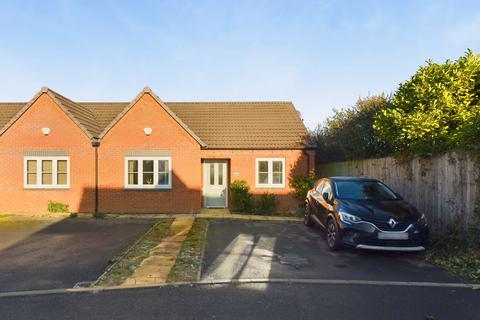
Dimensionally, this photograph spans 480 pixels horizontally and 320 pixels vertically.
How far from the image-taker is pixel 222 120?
17.3 meters

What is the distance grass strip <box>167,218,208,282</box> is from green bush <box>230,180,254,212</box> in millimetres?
4181

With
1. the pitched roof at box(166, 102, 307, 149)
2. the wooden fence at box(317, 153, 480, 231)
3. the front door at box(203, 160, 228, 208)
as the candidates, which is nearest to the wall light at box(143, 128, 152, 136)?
the pitched roof at box(166, 102, 307, 149)

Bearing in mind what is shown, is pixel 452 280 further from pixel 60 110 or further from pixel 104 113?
pixel 104 113

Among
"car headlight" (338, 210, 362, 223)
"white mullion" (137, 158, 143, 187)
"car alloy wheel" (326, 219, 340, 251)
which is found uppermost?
"white mullion" (137, 158, 143, 187)

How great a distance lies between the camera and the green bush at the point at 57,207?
14.3 meters

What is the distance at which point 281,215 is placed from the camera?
48.2 feet

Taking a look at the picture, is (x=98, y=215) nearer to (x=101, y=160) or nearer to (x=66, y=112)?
(x=101, y=160)

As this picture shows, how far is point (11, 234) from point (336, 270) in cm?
889

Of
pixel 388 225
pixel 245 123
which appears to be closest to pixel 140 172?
pixel 245 123

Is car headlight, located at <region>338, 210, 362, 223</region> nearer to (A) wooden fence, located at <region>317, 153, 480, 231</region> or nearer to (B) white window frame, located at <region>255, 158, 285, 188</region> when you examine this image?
(A) wooden fence, located at <region>317, 153, 480, 231</region>

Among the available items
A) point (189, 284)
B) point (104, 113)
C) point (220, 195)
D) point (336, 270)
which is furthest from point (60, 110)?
point (336, 270)

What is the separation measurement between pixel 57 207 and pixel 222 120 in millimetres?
8020

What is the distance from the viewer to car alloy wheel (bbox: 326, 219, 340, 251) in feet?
26.1

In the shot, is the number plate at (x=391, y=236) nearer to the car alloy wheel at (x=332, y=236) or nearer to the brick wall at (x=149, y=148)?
the car alloy wheel at (x=332, y=236)
